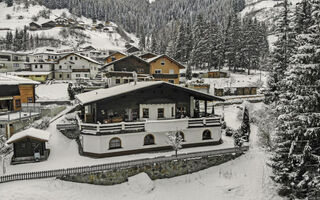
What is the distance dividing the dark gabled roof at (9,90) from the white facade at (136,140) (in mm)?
16104

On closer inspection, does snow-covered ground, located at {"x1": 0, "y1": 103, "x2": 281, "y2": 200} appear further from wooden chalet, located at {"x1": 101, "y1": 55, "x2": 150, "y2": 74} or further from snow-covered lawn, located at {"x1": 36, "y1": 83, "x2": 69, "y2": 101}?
snow-covered lawn, located at {"x1": 36, "y1": 83, "x2": 69, "y2": 101}

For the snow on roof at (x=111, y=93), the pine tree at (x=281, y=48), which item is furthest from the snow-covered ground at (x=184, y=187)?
the pine tree at (x=281, y=48)

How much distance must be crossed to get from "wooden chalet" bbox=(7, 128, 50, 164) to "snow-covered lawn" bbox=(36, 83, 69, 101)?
26.8 m

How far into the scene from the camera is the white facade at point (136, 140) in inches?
822

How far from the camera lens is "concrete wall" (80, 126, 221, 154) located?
20875 millimetres

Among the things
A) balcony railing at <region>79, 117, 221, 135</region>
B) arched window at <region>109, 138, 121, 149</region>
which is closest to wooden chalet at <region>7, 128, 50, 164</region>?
balcony railing at <region>79, 117, 221, 135</region>

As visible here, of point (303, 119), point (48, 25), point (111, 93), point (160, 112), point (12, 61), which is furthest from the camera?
point (48, 25)

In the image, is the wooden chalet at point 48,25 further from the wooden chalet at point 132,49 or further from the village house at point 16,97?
the village house at point 16,97

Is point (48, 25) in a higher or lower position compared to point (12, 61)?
higher

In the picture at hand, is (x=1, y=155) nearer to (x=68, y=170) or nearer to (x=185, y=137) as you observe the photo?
(x=68, y=170)

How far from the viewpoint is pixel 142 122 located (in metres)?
21.6

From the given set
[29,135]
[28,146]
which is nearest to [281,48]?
[29,135]

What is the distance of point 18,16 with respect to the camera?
14000cm

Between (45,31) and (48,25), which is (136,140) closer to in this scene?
(45,31)
